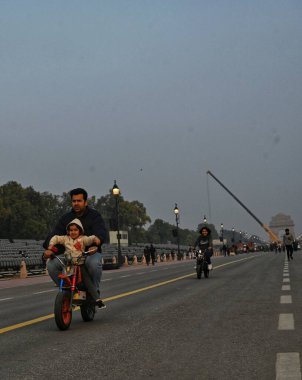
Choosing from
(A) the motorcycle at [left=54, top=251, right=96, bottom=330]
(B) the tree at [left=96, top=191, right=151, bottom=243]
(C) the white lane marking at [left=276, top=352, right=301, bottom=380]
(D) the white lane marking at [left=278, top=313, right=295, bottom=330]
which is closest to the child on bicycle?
(A) the motorcycle at [left=54, top=251, right=96, bottom=330]

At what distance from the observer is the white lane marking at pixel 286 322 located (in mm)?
6879

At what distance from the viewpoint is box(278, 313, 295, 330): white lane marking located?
22.6 ft

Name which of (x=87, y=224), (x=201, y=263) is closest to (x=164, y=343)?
(x=87, y=224)

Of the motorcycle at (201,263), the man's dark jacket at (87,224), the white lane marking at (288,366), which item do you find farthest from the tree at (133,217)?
the white lane marking at (288,366)

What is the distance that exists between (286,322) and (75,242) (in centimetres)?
275

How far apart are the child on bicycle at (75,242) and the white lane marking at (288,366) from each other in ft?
9.93

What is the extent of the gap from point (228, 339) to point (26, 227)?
91108 mm

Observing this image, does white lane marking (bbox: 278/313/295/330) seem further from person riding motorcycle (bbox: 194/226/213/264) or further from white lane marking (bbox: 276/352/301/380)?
person riding motorcycle (bbox: 194/226/213/264)

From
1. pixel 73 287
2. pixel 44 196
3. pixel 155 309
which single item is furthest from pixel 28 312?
pixel 44 196

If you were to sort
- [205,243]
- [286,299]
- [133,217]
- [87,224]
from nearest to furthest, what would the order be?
[87,224], [286,299], [205,243], [133,217]

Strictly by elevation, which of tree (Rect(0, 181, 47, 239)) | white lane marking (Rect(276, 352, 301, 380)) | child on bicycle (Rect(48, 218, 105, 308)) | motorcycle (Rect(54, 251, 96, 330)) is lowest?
white lane marking (Rect(276, 352, 301, 380))

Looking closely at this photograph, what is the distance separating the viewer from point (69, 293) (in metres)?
7.32

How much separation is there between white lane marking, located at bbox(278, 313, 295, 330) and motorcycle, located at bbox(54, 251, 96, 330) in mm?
2422

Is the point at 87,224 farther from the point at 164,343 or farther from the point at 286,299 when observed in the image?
the point at 286,299
